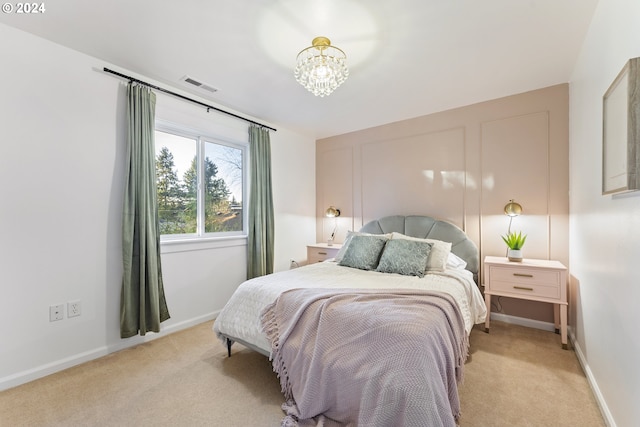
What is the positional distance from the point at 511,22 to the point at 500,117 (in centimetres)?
140

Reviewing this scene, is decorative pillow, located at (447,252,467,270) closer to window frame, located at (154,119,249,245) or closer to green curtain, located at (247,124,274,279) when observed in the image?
green curtain, located at (247,124,274,279)

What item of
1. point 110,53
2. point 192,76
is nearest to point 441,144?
point 192,76

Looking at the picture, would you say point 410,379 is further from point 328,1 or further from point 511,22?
point 511,22

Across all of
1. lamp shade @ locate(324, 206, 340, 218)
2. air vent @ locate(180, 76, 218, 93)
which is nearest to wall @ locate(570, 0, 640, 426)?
lamp shade @ locate(324, 206, 340, 218)

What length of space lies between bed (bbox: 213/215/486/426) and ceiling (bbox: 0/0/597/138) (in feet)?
5.89

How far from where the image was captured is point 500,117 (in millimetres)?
3023

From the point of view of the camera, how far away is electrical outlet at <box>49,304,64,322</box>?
2.05 m

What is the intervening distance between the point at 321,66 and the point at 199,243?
7.33 ft

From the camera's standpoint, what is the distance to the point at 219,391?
1823 mm

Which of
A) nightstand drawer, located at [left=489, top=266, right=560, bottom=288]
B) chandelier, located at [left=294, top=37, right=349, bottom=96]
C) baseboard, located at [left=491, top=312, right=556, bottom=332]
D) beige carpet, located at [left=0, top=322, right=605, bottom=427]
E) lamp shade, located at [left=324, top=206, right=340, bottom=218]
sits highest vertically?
chandelier, located at [left=294, top=37, right=349, bottom=96]

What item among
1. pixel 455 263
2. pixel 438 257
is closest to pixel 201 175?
pixel 438 257

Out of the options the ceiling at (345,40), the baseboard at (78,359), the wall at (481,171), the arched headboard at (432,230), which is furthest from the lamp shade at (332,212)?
the baseboard at (78,359)

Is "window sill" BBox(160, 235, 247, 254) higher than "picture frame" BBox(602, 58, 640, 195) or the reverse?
the reverse

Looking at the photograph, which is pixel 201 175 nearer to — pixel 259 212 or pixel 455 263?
pixel 259 212
